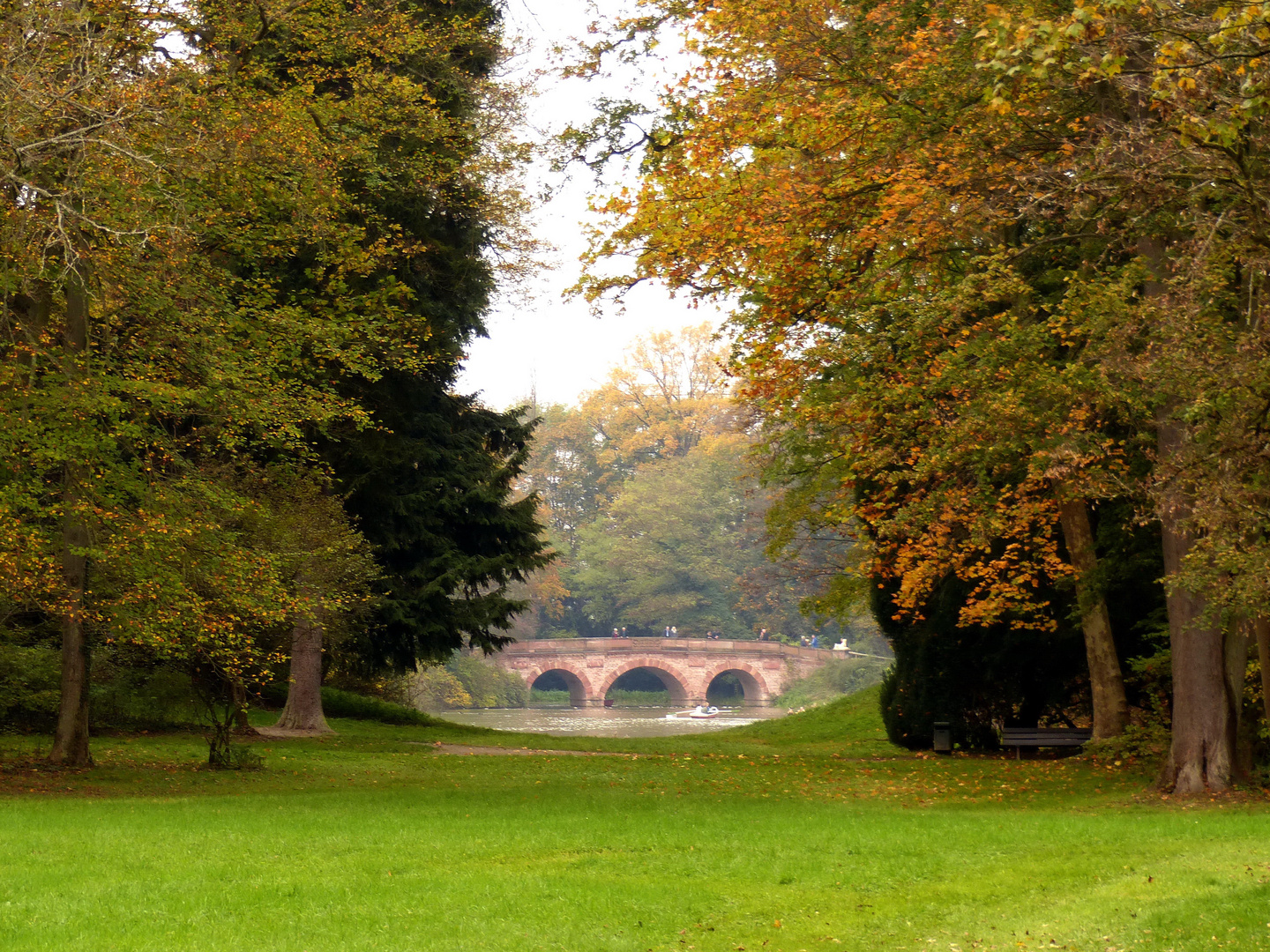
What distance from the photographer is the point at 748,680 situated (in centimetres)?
6203

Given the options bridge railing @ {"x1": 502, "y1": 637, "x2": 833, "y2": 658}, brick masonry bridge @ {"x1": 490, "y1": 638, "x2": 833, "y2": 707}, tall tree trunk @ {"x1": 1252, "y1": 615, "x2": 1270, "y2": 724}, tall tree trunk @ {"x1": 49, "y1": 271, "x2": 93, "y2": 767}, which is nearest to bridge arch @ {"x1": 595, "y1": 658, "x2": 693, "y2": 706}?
brick masonry bridge @ {"x1": 490, "y1": 638, "x2": 833, "y2": 707}

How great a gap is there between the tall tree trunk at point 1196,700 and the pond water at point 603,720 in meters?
22.6

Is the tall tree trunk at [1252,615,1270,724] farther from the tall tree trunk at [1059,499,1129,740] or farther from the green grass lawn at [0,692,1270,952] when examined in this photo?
the tall tree trunk at [1059,499,1129,740]

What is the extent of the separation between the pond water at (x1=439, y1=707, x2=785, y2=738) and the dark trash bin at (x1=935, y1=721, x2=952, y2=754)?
15051 millimetres

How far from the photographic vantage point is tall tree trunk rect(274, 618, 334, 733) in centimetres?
2238

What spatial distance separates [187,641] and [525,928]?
26.6 feet

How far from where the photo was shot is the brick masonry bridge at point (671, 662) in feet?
196

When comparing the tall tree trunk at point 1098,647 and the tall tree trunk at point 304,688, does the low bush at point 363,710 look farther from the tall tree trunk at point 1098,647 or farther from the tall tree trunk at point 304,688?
the tall tree trunk at point 1098,647

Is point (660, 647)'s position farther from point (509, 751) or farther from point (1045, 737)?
point (1045, 737)

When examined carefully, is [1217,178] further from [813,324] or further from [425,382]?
[425,382]

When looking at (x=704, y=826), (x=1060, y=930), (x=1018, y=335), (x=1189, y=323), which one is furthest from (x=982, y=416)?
(x=1060, y=930)

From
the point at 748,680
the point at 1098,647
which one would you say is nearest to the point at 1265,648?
the point at 1098,647

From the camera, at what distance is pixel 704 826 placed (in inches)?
440

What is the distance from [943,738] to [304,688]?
35.4ft
